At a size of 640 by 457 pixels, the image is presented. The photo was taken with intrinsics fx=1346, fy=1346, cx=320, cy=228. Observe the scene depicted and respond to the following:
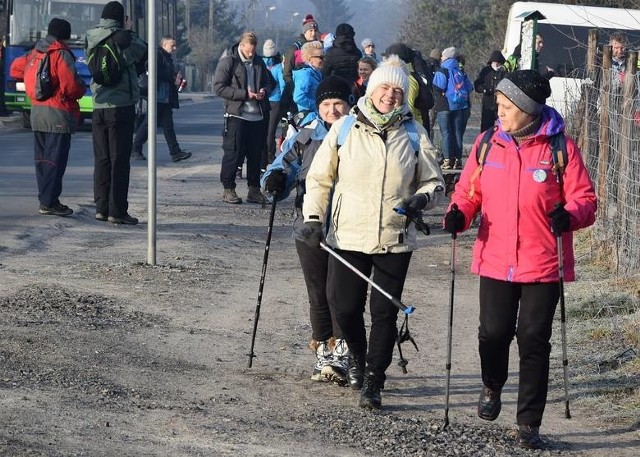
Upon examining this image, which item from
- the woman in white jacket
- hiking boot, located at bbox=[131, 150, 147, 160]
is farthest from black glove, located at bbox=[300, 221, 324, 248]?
hiking boot, located at bbox=[131, 150, 147, 160]

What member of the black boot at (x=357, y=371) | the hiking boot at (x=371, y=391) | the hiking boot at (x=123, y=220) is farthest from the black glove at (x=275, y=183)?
the hiking boot at (x=123, y=220)

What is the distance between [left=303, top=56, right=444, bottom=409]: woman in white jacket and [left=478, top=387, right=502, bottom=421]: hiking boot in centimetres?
55

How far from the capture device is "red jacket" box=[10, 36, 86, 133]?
1302 cm

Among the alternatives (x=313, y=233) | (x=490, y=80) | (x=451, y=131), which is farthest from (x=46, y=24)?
(x=313, y=233)

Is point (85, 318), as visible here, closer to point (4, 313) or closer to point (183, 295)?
point (4, 313)

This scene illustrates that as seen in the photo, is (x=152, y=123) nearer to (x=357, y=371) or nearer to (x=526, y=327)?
(x=357, y=371)

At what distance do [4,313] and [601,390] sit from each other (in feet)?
12.5

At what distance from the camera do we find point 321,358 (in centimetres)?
753

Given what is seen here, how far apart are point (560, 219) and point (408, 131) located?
44.5 inches

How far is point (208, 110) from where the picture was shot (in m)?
46.4

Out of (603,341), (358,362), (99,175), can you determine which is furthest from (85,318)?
(99,175)

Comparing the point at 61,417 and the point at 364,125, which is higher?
the point at 364,125

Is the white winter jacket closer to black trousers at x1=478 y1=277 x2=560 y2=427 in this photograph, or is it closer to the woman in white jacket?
the woman in white jacket

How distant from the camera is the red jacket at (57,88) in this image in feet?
42.7
